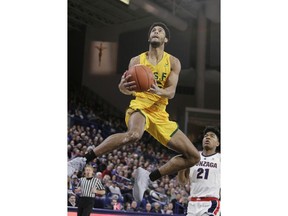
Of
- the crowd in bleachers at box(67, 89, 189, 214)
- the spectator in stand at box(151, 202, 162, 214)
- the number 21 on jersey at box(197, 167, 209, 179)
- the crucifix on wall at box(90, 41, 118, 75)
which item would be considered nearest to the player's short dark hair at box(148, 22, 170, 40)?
the crucifix on wall at box(90, 41, 118, 75)

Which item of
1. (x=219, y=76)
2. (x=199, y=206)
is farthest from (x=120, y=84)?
(x=199, y=206)

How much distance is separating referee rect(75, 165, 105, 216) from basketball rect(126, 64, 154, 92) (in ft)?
2.94

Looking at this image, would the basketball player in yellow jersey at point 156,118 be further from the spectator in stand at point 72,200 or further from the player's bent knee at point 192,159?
the spectator in stand at point 72,200

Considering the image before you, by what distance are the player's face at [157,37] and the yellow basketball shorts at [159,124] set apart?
673 millimetres

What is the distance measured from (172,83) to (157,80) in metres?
0.17

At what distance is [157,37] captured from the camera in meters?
4.88

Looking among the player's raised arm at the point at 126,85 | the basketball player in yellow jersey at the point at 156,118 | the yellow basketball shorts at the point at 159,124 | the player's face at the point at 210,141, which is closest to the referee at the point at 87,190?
the basketball player in yellow jersey at the point at 156,118

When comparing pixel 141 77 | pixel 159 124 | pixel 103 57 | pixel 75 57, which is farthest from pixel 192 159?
pixel 75 57

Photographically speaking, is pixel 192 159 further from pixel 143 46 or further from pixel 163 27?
pixel 163 27

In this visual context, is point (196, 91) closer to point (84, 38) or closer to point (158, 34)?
point (158, 34)

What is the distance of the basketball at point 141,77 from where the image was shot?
4.64 metres

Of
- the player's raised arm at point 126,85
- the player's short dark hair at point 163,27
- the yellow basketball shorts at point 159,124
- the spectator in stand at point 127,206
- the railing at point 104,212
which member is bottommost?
the railing at point 104,212

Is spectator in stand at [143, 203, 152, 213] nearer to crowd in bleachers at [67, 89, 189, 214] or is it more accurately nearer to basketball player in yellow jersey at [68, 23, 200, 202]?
crowd in bleachers at [67, 89, 189, 214]

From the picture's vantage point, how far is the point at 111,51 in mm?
4855
